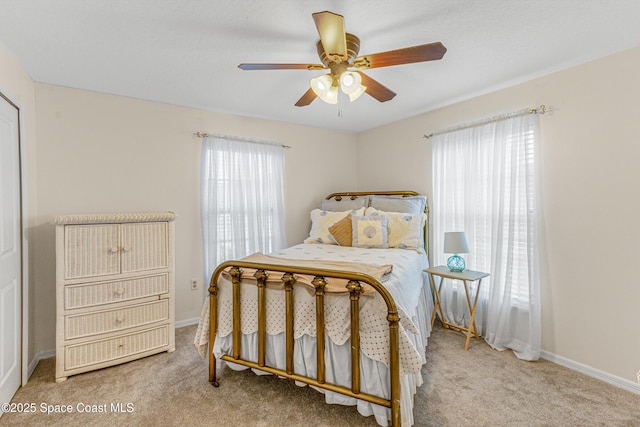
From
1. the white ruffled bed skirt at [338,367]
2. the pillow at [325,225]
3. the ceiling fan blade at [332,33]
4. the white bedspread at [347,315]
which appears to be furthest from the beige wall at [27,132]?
the pillow at [325,225]

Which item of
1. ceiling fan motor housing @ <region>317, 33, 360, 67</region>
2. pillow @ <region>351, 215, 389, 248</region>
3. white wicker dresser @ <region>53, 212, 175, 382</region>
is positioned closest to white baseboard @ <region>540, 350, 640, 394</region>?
pillow @ <region>351, 215, 389, 248</region>

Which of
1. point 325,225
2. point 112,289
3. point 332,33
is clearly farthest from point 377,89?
point 112,289

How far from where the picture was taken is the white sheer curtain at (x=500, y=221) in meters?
2.45

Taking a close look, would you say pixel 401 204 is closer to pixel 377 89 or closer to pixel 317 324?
pixel 377 89

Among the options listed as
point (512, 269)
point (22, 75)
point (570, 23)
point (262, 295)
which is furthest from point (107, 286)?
point (570, 23)

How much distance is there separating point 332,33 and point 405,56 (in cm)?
44

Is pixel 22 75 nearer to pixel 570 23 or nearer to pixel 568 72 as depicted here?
pixel 570 23

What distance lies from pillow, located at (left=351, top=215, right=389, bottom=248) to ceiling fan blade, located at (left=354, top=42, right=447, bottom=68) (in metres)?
1.67

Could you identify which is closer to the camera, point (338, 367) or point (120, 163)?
point (338, 367)

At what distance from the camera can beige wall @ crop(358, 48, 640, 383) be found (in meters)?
2.00

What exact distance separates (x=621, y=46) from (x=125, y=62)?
3500 mm

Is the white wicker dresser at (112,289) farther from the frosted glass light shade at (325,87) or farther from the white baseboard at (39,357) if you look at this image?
the frosted glass light shade at (325,87)

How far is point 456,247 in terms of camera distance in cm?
267

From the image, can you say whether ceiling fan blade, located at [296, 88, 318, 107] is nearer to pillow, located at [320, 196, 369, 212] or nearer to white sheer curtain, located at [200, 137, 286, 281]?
white sheer curtain, located at [200, 137, 286, 281]
